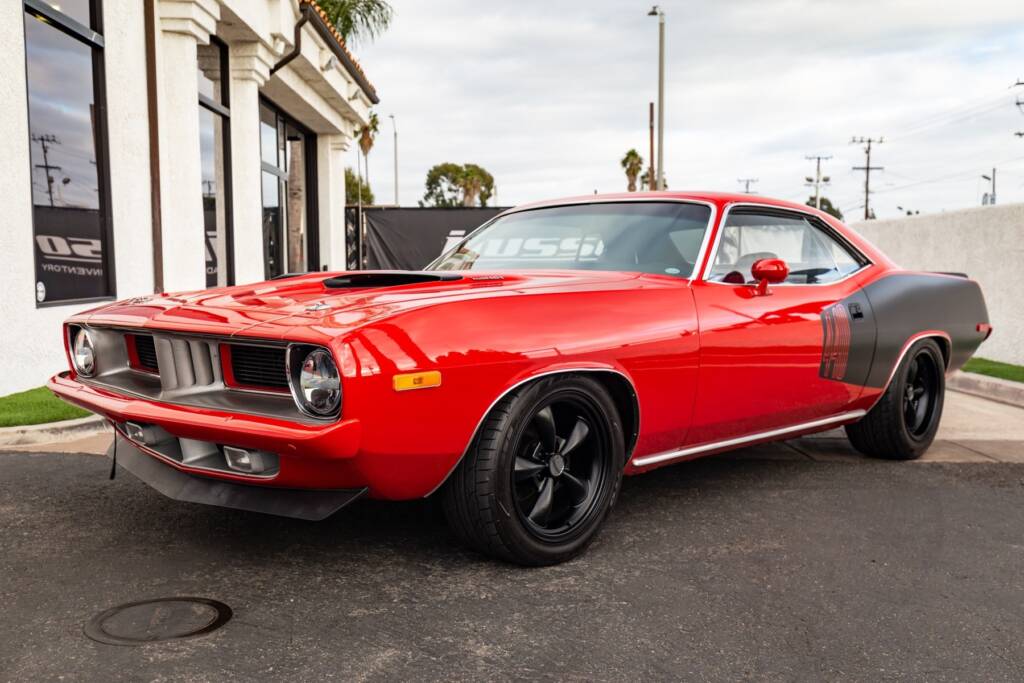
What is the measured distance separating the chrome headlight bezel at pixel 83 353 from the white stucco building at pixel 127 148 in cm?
334

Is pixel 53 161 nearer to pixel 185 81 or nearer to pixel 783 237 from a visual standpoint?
pixel 185 81

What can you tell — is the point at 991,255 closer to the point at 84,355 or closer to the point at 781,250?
the point at 781,250

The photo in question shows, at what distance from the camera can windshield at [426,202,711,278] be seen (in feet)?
13.2

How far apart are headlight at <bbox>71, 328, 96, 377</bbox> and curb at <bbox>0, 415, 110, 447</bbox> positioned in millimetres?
1907

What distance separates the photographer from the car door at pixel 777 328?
383cm

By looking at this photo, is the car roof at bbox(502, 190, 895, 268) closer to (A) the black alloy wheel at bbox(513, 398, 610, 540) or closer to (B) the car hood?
(B) the car hood

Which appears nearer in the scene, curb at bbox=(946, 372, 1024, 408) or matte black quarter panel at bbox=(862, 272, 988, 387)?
matte black quarter panel at bbox=(862, 272, 988, 387)

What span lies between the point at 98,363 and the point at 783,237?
3.16 m

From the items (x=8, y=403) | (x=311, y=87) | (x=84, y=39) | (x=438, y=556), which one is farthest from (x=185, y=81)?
(x=438, y=556)

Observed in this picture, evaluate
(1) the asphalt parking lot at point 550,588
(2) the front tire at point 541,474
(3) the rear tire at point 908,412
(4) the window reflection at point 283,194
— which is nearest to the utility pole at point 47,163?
(1) the asphalt parking lot at point 550,588

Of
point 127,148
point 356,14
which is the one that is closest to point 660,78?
point 356,14

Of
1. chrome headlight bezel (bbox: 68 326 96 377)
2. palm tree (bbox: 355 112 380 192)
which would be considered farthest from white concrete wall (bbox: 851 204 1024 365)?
palm tree (bbox: 355 112 380 192)

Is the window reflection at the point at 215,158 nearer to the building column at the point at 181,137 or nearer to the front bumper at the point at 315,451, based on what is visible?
the building column at the point at 181,137

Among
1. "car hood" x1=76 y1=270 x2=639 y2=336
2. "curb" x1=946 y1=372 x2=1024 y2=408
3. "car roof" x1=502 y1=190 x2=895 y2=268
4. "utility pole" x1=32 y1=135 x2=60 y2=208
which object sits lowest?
"curb" x1=946 y1=372 x2=1024 y2=408
